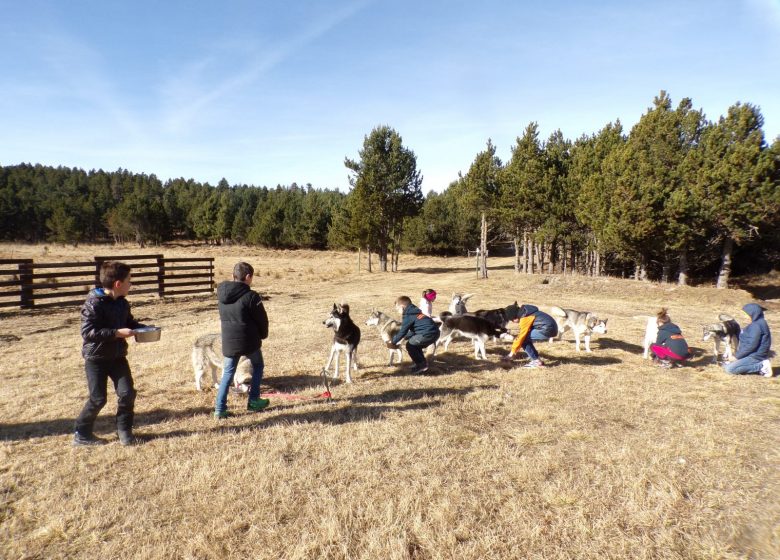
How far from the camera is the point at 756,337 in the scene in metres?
8.62

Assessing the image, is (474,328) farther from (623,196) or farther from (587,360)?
(623,196)

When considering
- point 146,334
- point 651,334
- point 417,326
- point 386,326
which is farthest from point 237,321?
point 651,334

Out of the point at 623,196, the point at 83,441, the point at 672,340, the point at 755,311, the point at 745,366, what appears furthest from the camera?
the point at 623,196

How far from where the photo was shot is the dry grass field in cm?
357

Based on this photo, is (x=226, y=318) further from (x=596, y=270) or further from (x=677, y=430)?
(x=596, y=270)

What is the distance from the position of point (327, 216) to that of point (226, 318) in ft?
231

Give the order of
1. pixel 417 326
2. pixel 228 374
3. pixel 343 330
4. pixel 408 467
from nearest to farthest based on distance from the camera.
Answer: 1. pixel 408 467
2. pixel 228 374
3. pixel 343 330
4. pixel 417 326

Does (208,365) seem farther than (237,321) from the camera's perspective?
Yes

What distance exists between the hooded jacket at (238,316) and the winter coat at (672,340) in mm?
9252

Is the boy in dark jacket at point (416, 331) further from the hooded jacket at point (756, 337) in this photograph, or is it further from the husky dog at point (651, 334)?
the hooded jacket at point (756, 337)

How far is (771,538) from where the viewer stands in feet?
11.9

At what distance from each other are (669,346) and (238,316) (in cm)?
962

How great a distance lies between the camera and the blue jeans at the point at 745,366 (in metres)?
8.75

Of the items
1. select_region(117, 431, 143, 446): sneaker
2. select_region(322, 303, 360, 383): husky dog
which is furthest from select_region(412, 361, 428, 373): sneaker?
select_region(117, 431, 143, 446): sneaker
